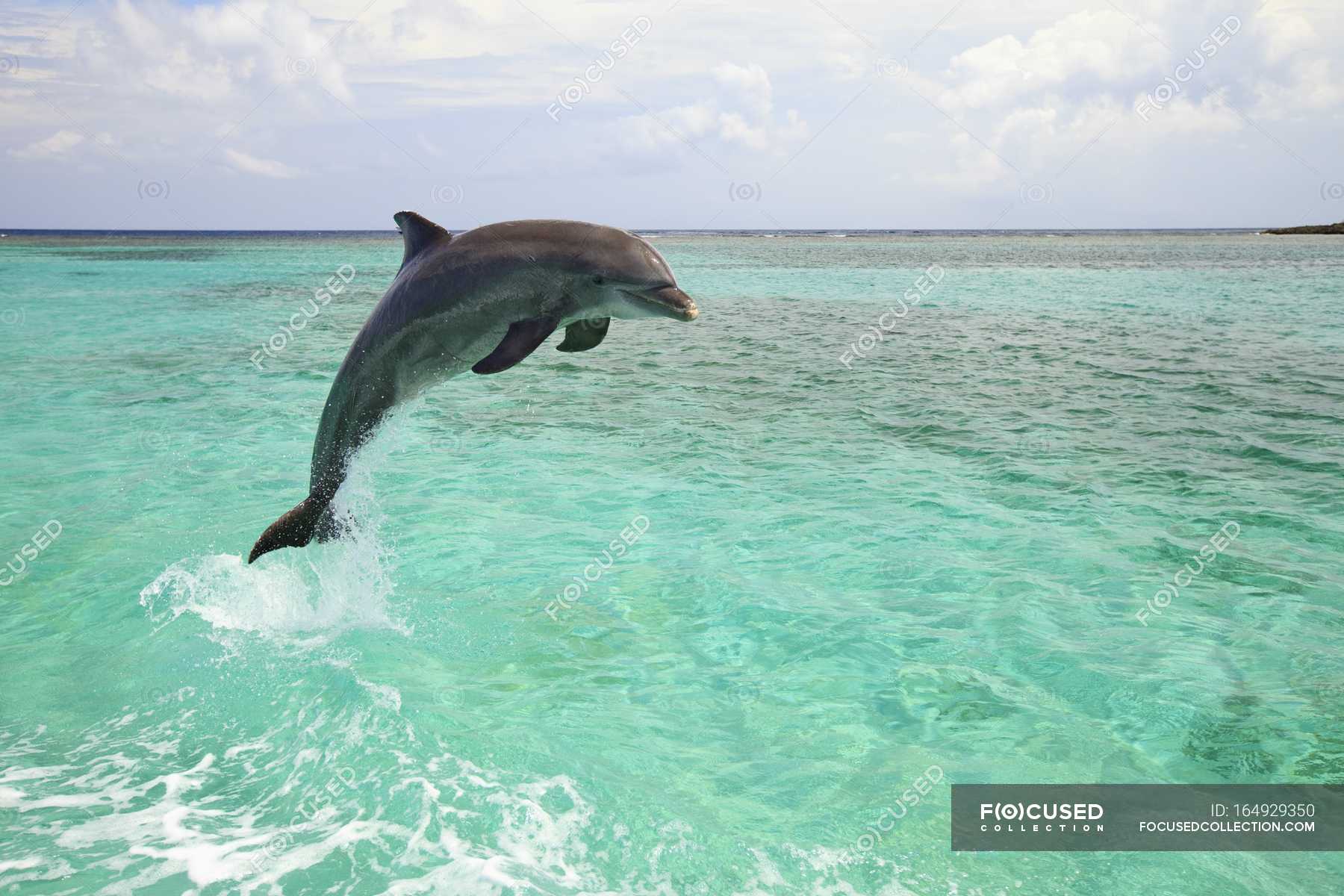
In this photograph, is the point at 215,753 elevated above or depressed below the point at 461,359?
below

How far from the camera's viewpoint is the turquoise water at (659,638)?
4.48 meters

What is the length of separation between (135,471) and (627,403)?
715cm

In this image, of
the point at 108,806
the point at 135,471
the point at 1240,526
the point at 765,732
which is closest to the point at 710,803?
the point at 765,732

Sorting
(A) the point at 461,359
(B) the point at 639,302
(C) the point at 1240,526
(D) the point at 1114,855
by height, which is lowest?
(D) the point at 1114,855

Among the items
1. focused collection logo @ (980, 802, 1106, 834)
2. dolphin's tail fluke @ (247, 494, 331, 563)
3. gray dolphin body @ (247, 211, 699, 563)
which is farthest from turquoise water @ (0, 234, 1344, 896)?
gray dolphin body @ (247, 211, 699, 563)

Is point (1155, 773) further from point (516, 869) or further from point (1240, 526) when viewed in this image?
point (1240, 526)

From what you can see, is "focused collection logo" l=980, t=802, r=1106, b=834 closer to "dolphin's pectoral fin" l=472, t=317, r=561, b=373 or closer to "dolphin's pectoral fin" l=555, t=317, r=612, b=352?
"dolphin's pectoral fin" l=555, t=317, r=612, b=352

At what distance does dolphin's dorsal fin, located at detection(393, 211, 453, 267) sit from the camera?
5.41 m

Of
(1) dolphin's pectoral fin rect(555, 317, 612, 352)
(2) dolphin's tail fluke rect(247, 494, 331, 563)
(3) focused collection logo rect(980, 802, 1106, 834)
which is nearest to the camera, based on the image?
(3) focused collection logo rect(980, 802, 1106, 834)

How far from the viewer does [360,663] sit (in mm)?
6363

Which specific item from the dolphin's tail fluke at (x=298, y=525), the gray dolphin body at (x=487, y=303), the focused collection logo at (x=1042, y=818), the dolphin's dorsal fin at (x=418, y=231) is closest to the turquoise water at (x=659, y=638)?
the focused collection logo at (x=1042, y=818)

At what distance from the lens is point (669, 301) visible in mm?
4773

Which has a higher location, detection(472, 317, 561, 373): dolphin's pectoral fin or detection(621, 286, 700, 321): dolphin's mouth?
detection(621, 286, 700, 321): dolphin's mouth

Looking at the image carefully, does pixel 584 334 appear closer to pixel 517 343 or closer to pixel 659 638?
pixel 517 343
